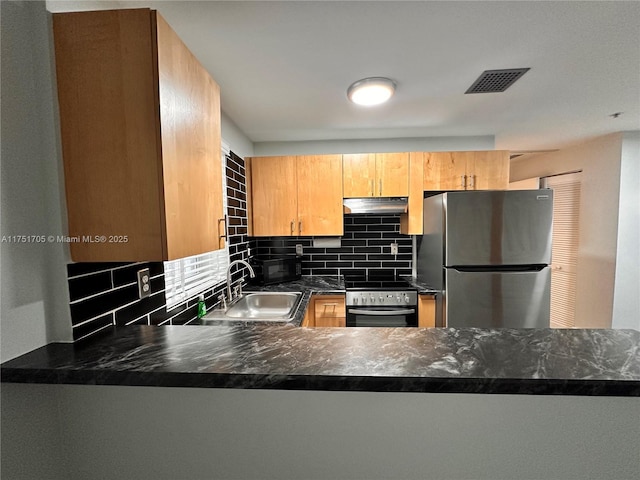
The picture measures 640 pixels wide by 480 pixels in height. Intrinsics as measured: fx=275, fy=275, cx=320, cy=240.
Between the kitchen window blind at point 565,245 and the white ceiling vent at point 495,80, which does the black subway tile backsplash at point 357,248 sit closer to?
the white ceiling vent at point 495,80

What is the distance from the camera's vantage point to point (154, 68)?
2.61 ft

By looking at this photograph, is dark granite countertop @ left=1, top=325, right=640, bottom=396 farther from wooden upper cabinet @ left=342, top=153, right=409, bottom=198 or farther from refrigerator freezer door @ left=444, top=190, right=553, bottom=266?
wooden upper cabinet @ left=342, top=153, right=409, bottom=198

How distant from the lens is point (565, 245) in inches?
141

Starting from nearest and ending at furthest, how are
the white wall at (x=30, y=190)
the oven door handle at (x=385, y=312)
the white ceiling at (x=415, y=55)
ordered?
the white wall at (x=30, y=190) < the white ceiling at (x=415, y=55) < the oven door handle at (x=385, y=312)

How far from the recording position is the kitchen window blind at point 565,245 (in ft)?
11.2

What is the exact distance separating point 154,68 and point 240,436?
1.13m

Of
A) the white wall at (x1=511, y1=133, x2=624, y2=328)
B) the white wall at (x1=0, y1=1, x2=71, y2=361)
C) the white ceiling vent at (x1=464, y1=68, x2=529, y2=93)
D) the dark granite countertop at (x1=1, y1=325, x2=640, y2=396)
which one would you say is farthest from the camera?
the white wall at (x1=511, y1=133, x2=624, y2=328)

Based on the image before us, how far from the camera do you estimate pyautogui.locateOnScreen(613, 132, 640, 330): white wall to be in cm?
279

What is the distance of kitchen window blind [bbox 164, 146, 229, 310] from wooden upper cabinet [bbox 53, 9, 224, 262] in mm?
439

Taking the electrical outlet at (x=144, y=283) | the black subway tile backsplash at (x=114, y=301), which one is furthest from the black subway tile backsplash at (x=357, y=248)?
the electrical outlet at (x=144, y=283)

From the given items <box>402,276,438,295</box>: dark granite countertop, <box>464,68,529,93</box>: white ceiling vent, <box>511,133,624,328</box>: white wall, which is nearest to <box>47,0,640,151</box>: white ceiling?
<box>464,68,529,93</box>: white ceiling vent

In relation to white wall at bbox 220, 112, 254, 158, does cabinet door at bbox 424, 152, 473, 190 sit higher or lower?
lower

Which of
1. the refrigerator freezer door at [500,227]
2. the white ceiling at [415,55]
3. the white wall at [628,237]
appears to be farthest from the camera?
the white wall at [628,237]

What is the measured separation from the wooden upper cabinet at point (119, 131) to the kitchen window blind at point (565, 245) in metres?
4.39
